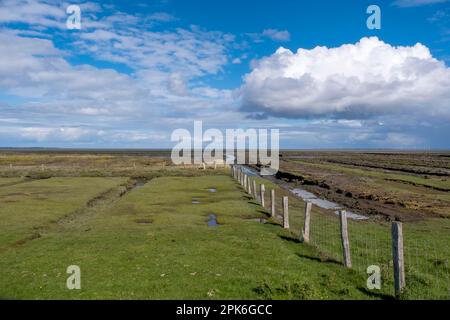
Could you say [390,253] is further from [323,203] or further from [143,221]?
[323,203]

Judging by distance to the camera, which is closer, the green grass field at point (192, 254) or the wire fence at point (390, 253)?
the wire fence at point (390, 253)

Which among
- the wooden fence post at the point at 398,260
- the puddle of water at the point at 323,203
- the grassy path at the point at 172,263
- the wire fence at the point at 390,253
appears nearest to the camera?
the wooden fence post at the point at 398,260

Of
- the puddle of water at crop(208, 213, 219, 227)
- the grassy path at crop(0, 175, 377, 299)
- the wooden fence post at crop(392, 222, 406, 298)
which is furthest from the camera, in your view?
the puddle of water at crop(208, 213, 219, 227)

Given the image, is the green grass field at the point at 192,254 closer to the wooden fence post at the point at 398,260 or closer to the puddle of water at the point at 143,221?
the puddle of water at the point at 143,221

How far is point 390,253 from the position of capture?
63.5 ft

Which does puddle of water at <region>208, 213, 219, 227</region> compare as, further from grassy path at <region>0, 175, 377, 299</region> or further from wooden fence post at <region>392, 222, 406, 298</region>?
wooden fence post at <region>392, 222, 406, 298</region>

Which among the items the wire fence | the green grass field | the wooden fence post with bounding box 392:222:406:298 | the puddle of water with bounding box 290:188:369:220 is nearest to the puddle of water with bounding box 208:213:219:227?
the green grass field

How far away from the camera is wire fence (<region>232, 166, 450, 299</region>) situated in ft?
42.5

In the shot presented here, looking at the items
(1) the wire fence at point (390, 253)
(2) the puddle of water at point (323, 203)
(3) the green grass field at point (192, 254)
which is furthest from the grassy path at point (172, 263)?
(2) the puddle of water at point (323, 203)

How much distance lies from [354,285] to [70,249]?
14.8 meters

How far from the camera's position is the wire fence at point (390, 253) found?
12945 mm

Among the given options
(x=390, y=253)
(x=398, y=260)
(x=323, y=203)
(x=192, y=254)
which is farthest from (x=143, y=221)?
(x=323, y=203)

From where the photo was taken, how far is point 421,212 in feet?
113
